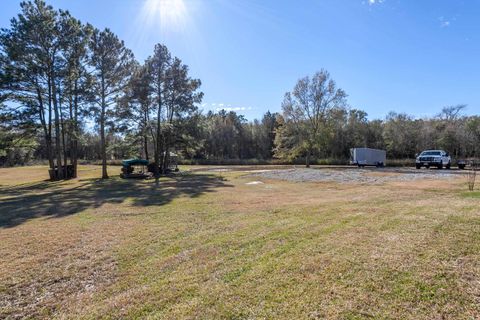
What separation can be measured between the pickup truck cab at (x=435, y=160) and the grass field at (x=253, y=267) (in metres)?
22.5

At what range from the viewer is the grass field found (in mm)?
2885

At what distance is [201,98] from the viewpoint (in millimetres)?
26703

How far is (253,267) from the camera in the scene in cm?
385

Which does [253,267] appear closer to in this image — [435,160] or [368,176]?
[368,176]

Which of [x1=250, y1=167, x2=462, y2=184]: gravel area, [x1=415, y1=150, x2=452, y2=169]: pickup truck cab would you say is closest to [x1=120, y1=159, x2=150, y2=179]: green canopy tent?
[x1=250, y1=167, x2=462, y2=184]: gravel area

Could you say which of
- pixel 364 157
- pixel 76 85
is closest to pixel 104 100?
pixel 76 85

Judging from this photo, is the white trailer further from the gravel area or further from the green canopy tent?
the green canopy tent

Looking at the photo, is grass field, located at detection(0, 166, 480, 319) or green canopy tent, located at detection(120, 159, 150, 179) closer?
grass field, located at detection(0, 166, 480, 319)

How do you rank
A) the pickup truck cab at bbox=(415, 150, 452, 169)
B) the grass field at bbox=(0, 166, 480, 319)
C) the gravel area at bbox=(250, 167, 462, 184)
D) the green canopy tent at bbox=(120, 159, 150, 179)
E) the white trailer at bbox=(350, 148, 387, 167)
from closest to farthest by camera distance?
the grass field at bbox=(0, 166, 480, 319), the gravel area at bbox=(250, 167, 462, 184), the green canopy tent at bbox=(120, 159, 150, 179), the pickup truck cab at bbox=(415, 150, 452, 169), the white trailer at bbox=(350, 148, 387, 167)

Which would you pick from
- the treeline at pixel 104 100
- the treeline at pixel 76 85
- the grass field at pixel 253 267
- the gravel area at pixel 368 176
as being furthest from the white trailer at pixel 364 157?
the grass field at pixel 253 267

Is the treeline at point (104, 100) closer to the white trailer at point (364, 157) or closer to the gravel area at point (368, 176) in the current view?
the white trailer at point (364, 157)

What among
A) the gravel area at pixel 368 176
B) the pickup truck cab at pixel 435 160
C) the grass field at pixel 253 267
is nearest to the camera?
the grass field at pixel 253 267

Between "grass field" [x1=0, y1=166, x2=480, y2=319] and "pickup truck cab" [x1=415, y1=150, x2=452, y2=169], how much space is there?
22482mm

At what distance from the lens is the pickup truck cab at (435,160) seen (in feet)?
83.8
